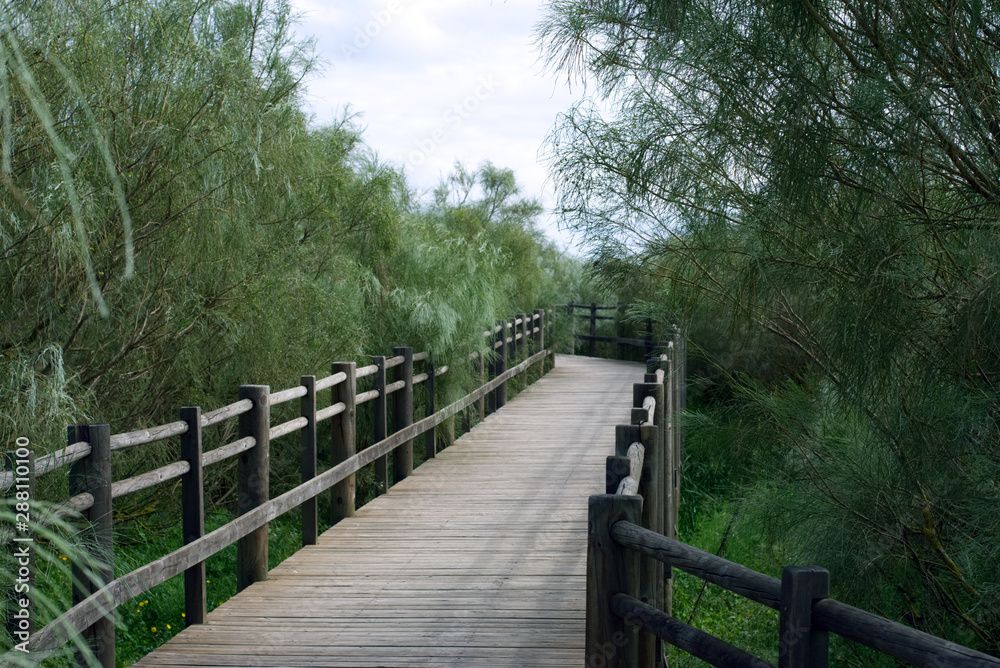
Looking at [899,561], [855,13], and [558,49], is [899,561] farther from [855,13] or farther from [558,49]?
[558,49]

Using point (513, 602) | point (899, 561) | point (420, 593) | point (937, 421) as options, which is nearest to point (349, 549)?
point (420, 593)

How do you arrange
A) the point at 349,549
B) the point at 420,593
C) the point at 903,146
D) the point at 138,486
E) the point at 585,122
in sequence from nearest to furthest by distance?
the point at 903,146 → the point at 138,486 → the point at 585,122 → the point at 420,593 → the point at 349,549

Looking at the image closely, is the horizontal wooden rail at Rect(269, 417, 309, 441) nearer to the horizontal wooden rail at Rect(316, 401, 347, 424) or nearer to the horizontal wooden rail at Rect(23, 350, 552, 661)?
the horizontal wooden rail at Rect(316, 401, 347, 424)

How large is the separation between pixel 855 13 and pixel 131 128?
3536 mm

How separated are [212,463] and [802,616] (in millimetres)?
4383

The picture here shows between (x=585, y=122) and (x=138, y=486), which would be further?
(x=585, y=122)

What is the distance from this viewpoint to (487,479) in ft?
26.1

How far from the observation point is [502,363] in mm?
12258

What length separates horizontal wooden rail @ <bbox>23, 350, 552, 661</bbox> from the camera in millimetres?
2975

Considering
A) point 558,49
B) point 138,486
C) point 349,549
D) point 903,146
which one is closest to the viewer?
point 903,146

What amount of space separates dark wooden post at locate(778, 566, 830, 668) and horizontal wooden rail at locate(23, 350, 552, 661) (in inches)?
58.7

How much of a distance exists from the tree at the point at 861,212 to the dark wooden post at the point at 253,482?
2286mm

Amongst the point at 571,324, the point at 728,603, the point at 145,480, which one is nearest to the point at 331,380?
the point at 145,480

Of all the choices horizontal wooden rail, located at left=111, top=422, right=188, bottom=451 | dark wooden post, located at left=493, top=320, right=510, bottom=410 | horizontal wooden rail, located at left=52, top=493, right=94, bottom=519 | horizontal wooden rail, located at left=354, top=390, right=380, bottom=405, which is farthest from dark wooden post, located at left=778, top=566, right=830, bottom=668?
dark wooden post, located at left=493, top=320, right=510, bottom=410
